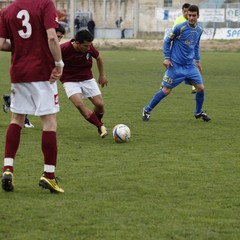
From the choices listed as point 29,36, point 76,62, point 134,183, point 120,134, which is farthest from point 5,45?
point 76,62

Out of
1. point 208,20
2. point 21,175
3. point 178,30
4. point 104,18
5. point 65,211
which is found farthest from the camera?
point 104,18

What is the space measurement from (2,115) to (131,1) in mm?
44906

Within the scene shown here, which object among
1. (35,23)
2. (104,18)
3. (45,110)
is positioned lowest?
(104,18)

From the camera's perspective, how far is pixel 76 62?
10953mm

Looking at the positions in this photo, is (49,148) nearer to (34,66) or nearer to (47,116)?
(47,116)

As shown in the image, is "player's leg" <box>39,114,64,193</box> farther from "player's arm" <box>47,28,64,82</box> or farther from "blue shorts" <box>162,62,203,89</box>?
"blue shorts" <box>162,62,203,89</box>

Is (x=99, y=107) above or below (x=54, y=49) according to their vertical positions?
below

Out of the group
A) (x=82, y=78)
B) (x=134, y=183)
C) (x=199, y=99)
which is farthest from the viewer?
(x=199, y=99)

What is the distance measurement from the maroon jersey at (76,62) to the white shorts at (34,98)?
3.54 m

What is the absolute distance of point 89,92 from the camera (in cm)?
1123

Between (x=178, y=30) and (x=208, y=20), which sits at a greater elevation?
(x=178, y=30)

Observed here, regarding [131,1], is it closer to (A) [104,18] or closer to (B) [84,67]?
(A) [104,18]

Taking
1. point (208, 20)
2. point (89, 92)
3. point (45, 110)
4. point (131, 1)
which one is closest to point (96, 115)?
point (89, 92)

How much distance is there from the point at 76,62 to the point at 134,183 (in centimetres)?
369
